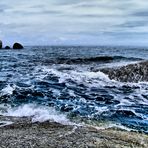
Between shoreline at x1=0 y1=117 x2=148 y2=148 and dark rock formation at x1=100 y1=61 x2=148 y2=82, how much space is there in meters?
15.1

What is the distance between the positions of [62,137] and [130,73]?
1801 cm

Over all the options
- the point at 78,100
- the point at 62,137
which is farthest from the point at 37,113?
the point at 62,137

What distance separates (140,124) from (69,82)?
12156mm

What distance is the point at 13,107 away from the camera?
55.2ft

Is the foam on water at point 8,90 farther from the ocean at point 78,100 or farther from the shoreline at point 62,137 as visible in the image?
the shoreline at point 62,137

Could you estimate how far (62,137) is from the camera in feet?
34.1

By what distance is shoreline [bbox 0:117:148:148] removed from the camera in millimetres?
9750

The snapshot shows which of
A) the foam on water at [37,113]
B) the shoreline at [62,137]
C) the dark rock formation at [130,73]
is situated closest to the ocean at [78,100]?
the foam on water at [37,113]

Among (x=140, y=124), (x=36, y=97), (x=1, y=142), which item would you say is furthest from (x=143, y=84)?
(x=1, y=142)

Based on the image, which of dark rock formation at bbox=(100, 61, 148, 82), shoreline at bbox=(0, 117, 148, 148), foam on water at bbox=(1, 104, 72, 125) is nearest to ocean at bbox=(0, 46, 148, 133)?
foam on water at bbox=(1, 104, 72, 125)

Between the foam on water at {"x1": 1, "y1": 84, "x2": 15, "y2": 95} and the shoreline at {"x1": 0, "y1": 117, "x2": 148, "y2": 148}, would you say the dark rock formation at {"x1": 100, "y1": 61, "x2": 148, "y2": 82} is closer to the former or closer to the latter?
the foam on water at {"x1": 1, "y1": 84, "x2": 15, "y2": 95}

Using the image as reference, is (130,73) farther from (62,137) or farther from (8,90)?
(62,137)

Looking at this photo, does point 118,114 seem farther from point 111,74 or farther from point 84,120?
point 111,74

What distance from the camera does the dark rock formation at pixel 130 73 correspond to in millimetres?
26625
